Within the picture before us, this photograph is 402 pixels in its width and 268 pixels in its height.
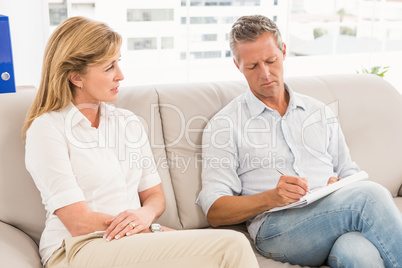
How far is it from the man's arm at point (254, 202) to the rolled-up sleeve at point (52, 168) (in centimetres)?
51

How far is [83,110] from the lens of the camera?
162 cm

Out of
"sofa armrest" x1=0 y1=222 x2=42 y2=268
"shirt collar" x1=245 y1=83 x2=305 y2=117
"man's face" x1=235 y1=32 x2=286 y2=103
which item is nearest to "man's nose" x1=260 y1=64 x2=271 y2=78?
"man's face" x1=235 y1=32 x2=286 y2=103

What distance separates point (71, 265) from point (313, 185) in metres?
0.94

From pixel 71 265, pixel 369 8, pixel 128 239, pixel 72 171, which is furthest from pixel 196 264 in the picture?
pixel 369 8

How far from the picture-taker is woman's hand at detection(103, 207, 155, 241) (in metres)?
1.44

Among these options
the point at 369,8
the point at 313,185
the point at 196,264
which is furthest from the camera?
the point at 369,8

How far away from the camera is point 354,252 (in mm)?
1501

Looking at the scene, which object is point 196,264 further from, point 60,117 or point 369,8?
point 369,8

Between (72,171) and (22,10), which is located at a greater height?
(22,10)

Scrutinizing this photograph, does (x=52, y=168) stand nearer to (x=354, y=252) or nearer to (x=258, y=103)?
(x=258, y=103)

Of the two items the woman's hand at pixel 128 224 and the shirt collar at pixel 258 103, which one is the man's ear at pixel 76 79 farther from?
the shirt collar at pixel 258 103

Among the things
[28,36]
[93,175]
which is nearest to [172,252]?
[93,175]

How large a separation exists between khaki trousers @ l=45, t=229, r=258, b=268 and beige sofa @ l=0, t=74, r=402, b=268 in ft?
0.67

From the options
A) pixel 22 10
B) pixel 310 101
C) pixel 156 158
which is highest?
pixel 22 10
